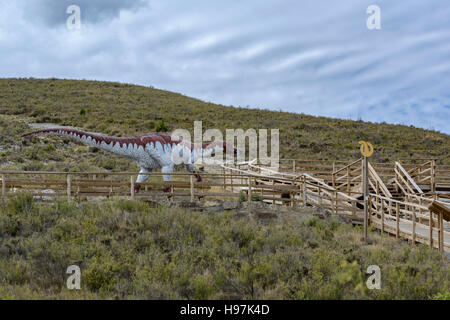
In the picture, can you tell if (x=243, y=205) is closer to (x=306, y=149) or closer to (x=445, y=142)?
(x=306, y=149)

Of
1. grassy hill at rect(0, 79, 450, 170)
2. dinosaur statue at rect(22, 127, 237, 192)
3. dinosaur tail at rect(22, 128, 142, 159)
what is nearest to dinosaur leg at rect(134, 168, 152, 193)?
dinosaur statue at rect(22, 127, 237, 192)

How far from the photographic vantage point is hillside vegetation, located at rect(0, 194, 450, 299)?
20.8 ft

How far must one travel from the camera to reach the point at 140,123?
3644 centimetres

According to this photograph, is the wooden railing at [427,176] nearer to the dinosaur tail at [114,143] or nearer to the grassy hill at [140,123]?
the dinosaur tail at [114,143]

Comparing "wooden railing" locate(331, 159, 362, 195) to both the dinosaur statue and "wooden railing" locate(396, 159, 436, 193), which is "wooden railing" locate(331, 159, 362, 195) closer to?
"wooden railing" locate(396, 159, 436, 193)

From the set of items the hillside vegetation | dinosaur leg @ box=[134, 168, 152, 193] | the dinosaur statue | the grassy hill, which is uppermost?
the grassy hill

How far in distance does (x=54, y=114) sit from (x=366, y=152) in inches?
1367

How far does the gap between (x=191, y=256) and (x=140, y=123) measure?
30382 millimetres

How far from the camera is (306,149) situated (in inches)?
1358

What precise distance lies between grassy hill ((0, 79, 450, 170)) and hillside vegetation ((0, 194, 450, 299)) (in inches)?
536

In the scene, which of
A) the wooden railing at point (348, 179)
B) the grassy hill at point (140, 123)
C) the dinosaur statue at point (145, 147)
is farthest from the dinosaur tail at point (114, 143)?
the grassy hill at point (140, 123)

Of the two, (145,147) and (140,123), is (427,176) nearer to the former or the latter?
(145,147)
